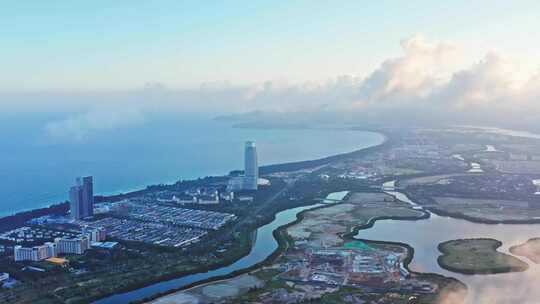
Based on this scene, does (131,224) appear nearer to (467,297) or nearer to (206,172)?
(467,297)

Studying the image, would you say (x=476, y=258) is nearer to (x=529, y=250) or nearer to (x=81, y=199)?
(x=529, y=250)

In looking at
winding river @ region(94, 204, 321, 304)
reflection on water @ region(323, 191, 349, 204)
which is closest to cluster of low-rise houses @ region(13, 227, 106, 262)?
winding river @ region(94, 204, 321, 304)

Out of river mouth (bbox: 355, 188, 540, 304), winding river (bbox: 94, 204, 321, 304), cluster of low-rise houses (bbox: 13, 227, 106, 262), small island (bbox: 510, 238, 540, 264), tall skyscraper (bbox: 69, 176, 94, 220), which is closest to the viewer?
river mouth (bbox: 355, 188, 540, 304)

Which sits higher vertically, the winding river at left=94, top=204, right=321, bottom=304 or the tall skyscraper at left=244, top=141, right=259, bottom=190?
the tall skyscraper at left=244, top=141, right=259, bottom=190

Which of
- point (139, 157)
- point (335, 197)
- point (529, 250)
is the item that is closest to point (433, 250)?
point (529, 250)

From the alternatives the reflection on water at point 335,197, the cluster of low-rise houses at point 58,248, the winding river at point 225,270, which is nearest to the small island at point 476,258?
the winding river at point 225,270

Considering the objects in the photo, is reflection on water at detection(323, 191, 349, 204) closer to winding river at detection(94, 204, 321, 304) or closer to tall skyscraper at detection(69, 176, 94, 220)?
winding river at detection(94, 204, 321, 304)

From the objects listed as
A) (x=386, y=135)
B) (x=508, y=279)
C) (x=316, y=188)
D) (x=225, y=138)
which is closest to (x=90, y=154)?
(x=225, y=138)
